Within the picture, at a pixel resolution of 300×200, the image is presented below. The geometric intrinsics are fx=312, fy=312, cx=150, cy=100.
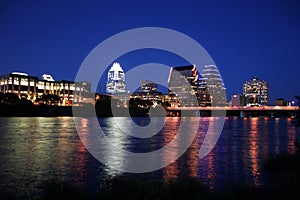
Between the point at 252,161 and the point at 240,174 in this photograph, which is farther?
the point at 252,161

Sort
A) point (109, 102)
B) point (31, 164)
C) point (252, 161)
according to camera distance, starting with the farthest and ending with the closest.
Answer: point (109, 102) → point (252, 161) → point (31, 164)

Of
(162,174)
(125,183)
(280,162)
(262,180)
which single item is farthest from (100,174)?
(280,162)

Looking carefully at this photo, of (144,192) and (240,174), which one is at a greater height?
(144,192)

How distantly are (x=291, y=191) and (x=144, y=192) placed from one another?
579 centimetres

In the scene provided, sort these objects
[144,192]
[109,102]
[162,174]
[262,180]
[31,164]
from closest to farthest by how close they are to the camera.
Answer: [144,192]
[262,180]
[162,174]
[31,164]
[109,102]

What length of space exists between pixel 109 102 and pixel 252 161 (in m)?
171

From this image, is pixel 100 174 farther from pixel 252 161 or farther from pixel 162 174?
pixel 252 161

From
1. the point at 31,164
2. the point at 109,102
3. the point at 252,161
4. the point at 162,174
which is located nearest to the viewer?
the point at 162,174

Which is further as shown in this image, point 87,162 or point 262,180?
point 87,162

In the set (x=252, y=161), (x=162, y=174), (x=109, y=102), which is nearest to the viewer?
(x=162, y=174)

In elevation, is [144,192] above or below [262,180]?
above

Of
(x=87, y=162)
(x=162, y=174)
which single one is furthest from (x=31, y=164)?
(x=162, y=174)

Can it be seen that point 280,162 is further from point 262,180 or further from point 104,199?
point 104,199

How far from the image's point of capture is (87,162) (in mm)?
26812
